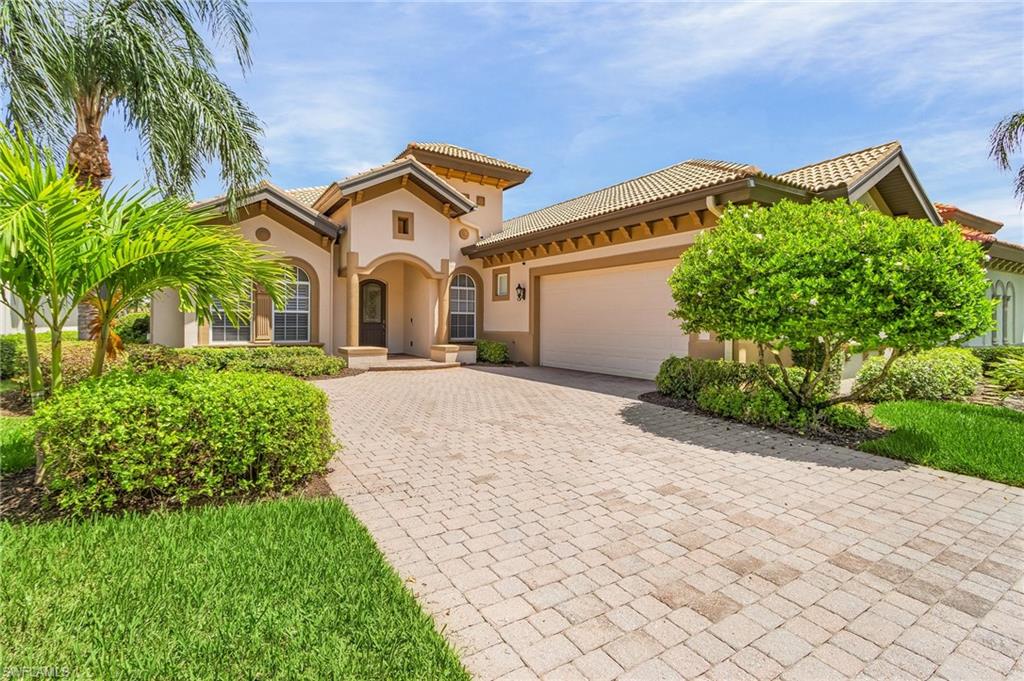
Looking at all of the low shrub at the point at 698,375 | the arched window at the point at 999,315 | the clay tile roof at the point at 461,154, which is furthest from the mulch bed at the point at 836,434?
the arched window at the point at 999,315

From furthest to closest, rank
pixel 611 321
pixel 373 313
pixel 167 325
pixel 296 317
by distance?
pixel 373 313 < pixel 296 317 < pixel 167 325 < pixel 611 321

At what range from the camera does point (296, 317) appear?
15.7 metres

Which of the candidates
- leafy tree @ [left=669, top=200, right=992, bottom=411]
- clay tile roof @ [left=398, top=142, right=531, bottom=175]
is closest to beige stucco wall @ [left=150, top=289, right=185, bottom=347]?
clay tile roof @ [left=398, top=142, right=531, bottom=175]

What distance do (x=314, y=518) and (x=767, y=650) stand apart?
343 centimetres

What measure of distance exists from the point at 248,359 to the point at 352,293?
3649 mm

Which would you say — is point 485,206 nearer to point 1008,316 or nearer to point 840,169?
point 840,169

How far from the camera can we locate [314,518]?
4.09 metres

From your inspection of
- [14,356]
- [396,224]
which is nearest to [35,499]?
[14,356]

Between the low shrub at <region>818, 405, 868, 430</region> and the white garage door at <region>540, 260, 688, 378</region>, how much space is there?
13.7 ft

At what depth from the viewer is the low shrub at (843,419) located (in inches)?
288

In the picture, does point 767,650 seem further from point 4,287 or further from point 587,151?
point 587,151

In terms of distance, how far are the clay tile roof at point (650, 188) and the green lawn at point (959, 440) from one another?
5.13 metres

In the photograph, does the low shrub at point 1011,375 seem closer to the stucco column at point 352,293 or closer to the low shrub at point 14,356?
A: the stucco column at point 352,293

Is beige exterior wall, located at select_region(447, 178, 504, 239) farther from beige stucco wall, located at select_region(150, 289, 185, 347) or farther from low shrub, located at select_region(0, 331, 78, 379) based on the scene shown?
low shrub, located at select_region(0, 331, 78, 379)
